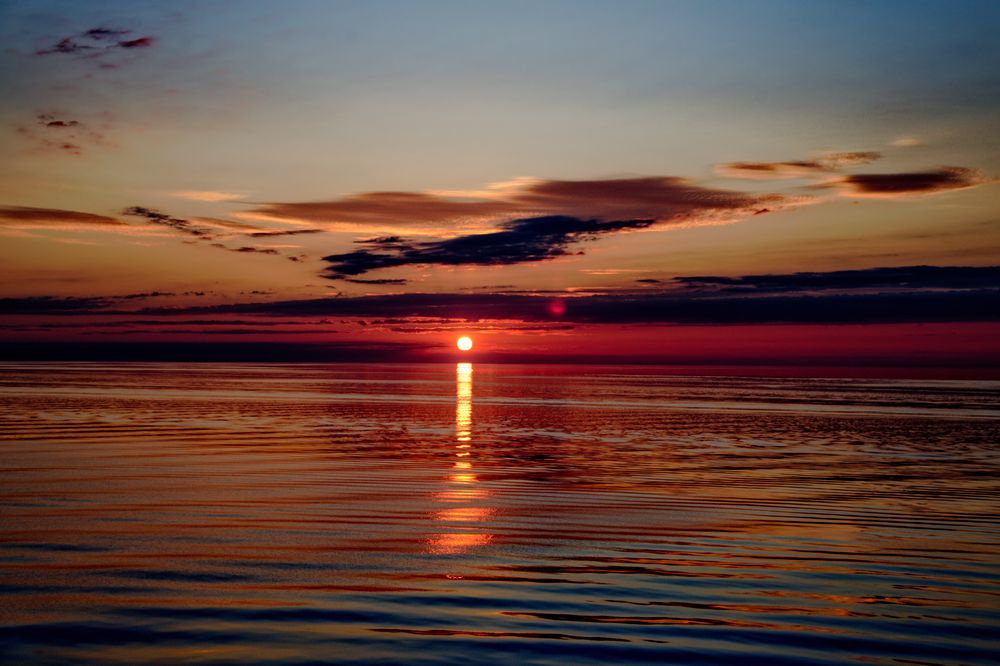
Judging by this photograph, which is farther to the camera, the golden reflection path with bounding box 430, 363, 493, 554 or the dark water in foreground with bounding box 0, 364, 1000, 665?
the golden reflection path with bounding box 430, 363, 493, 554

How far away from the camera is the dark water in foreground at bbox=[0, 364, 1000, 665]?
23.7 feet

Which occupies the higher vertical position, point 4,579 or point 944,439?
point 4,579

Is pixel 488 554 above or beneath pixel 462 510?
above

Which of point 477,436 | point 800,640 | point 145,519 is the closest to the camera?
point 800,640

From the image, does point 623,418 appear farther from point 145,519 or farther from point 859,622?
point 859,622

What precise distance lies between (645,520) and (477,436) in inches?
630

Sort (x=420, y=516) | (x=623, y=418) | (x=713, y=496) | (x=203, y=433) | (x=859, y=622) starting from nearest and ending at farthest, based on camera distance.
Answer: (x=859, y=622) → (x=420, y=516) → (x=713, y=496) → (x=203, y=433) → (x=623, y=418)

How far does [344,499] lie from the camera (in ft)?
48.3

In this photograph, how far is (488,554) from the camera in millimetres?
10602

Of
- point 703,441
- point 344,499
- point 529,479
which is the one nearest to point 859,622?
point 344,499

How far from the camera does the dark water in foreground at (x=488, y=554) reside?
284 inches

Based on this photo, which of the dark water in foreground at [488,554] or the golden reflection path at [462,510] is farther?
the golden reflection path at [462,510]

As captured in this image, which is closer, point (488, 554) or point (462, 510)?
point (488, 554)

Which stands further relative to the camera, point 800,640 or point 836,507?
point 836,507
